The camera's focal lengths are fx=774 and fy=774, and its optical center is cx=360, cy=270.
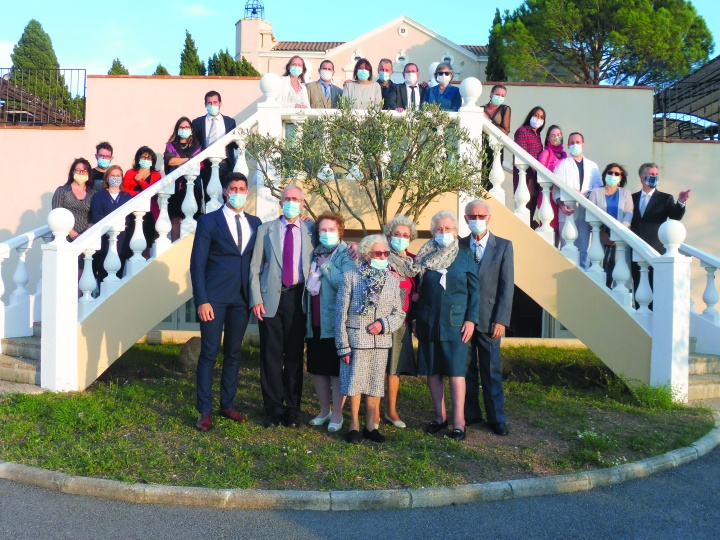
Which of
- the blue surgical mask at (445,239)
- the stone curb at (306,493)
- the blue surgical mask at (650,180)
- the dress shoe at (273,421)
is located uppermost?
the blue surgical mask at (650,180)

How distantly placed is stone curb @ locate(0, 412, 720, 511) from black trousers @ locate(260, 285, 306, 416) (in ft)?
5.47

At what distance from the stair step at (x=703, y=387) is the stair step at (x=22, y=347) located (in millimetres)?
6484

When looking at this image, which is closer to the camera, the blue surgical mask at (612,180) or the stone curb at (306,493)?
the stone curb at (306,493)

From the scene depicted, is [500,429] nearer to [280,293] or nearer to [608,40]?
[280,293]

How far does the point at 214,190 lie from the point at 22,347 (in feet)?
8.45

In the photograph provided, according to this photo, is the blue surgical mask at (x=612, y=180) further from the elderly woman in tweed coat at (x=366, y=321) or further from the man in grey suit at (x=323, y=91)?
the elderly woman in tweed coat at (x=366, y=321)

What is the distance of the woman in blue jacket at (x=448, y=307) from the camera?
19.8ft

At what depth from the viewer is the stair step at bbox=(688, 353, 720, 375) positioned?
7.81 m

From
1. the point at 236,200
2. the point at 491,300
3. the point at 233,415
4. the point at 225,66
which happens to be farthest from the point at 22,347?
the point at 225,66

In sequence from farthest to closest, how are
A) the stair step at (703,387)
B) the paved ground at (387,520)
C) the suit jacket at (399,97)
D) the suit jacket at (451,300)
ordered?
the suit jacket at (399,97)
the stair step at (703,387)
the suit jacket at (451,300)
the paved ground at (387,520)

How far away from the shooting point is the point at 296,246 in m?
6.36

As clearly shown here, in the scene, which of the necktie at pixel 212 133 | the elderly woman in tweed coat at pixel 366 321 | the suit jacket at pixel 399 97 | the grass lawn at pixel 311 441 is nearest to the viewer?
the grass lawn at pixel 311 441

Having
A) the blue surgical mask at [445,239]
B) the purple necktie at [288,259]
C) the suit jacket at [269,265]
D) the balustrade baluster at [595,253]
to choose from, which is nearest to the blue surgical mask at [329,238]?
the suit jacket at [269,265]

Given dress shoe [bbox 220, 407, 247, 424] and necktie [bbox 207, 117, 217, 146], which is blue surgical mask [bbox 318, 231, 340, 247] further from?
necktie [bbox 207, 117, 217, 146]
